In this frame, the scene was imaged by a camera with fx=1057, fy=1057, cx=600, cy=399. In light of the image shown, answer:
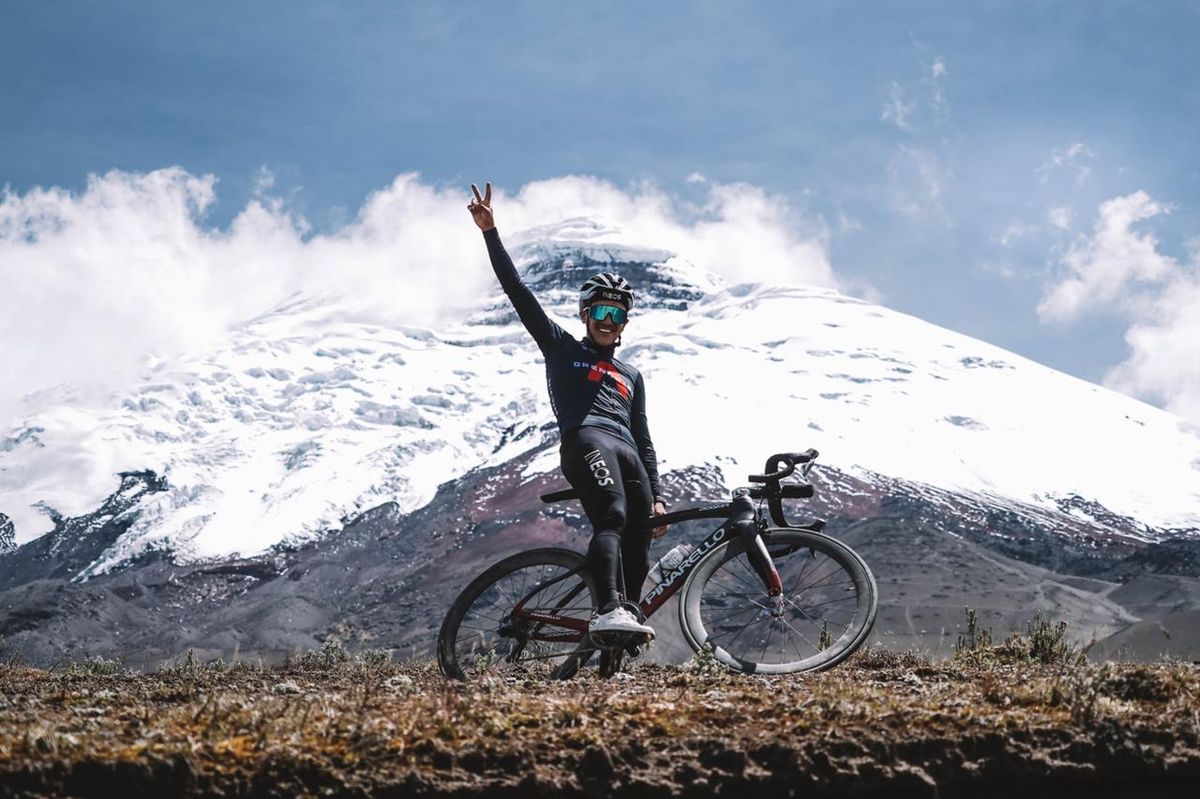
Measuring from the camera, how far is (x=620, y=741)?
327 centimetres

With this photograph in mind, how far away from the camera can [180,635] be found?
133 m

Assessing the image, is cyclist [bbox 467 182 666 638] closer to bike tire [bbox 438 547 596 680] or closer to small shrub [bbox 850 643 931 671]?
bike tire [bbox 438 547 596 680]

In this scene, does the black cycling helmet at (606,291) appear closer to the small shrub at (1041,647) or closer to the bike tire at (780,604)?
the bike tire at (780,604)

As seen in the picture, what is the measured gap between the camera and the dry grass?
2980 mm

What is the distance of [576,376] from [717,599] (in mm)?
1481

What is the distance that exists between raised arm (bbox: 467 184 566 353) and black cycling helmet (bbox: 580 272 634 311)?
0.27 meters

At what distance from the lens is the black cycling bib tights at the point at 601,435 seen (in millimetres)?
5574

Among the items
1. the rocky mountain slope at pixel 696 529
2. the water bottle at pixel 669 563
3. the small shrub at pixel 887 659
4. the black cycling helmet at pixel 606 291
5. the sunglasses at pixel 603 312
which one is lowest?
the small shrub at pixel 887 659

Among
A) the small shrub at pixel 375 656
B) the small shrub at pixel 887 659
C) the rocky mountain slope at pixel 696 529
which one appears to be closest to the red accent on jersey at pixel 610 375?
the small shrub at pixel 887 659

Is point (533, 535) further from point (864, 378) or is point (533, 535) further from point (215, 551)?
point (864, 378)

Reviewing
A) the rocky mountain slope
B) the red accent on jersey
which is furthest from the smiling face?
the rocky mountain slope

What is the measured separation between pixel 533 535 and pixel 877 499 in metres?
51.0

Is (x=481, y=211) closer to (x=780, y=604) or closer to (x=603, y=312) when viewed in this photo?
(x=603, y=312)

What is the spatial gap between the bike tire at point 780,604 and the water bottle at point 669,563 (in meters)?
0.11
